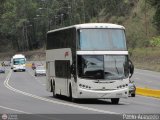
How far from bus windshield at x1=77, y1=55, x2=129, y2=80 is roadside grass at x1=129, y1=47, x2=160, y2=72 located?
169 ft

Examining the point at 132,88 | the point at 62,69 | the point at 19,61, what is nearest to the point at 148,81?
the point at 132,88

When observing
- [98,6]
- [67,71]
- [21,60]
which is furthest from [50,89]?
[98,6]

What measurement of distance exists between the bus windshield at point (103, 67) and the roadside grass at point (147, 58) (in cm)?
5138

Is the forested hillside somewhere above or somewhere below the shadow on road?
below

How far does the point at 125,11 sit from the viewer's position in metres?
133

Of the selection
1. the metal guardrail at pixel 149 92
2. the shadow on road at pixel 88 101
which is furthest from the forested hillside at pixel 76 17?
the shadow on road at pixel 88 101

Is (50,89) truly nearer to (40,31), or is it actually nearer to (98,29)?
(98,29)

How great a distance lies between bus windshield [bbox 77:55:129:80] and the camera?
29.6m

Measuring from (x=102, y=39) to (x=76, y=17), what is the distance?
392 ft

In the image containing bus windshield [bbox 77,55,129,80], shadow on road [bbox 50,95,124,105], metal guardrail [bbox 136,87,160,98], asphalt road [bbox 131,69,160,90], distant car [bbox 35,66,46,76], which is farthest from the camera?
distant car [bbox 35,66,46,76]

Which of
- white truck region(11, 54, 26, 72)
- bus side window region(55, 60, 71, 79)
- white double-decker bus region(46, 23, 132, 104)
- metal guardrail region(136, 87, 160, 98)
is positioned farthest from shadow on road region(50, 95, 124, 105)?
white truck region(11, 54, 26, 72)

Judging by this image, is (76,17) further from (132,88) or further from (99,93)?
(99,93)

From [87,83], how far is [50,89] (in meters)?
7.71

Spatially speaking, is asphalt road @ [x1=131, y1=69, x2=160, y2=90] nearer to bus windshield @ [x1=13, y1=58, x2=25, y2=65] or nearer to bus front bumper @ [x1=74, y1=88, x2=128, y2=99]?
bus front bumper @ [x1=74, y1=88, x2=128, y2=99]
